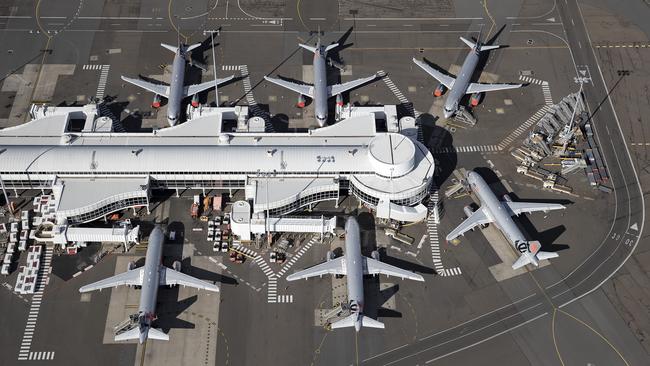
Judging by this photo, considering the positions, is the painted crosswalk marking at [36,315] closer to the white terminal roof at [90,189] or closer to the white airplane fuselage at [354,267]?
the white terminal roof at [90,189]

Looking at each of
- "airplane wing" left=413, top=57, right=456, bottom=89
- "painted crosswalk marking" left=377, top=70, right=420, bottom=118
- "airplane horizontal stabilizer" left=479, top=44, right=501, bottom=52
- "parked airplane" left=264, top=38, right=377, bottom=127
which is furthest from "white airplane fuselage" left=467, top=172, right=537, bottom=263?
"airplane horizontal stabilizer" left=479, top=44, right=501, bottom=52

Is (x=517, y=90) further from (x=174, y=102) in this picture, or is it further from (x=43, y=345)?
(x=43, y=345)

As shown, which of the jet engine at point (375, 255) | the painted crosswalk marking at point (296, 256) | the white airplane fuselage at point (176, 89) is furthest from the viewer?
the white airplane fuselage at point (176, 89)

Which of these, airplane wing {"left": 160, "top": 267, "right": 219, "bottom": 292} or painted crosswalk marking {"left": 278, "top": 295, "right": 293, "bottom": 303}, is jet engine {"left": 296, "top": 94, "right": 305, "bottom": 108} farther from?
airplane wing {"left": 160, "top": 267, "right": 219, "bottom": 292}

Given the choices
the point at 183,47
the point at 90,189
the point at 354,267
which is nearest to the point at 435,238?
the point at 354,267

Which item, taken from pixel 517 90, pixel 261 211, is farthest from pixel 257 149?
pixel 517 90

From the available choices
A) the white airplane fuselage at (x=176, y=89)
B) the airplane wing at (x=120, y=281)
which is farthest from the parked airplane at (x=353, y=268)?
the white airplane fuselage at (x=176, y=89)
